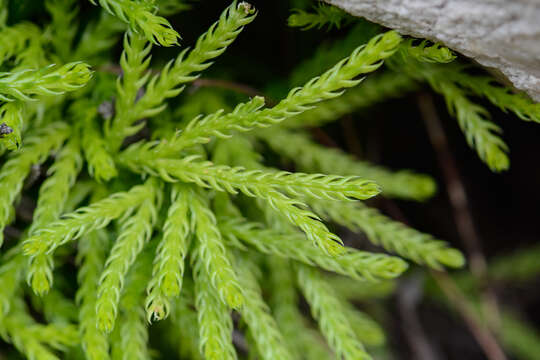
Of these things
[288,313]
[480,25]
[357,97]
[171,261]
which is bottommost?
[288,313]

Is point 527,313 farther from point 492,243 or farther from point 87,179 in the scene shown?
point 87,179

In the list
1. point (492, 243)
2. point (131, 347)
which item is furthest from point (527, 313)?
point (131, 347)

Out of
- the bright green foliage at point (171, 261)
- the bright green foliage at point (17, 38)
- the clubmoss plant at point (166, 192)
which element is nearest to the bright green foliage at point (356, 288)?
the clubmoss plant at point (166, 192)

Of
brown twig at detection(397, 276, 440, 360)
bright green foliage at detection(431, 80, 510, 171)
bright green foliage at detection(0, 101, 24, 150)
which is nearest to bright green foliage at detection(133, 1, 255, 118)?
bright green foliage at detection(0, 101, 24, 150)

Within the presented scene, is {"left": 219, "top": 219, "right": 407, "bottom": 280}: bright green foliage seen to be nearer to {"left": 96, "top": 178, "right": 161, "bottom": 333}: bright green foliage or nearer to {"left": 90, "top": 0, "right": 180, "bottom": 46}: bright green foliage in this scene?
{"left": 96, "top": 178, "right": 161, "bottom": 333}: bright green foliage

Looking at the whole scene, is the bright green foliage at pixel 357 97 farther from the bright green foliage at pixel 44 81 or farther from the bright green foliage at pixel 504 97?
the bright green foliage at pixel 44 81

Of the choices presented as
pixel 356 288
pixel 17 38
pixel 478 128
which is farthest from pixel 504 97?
pixel 17 38

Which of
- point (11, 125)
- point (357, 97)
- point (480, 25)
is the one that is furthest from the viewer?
point (357, 97)

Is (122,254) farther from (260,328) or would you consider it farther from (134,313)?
(260,328)

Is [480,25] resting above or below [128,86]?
above
